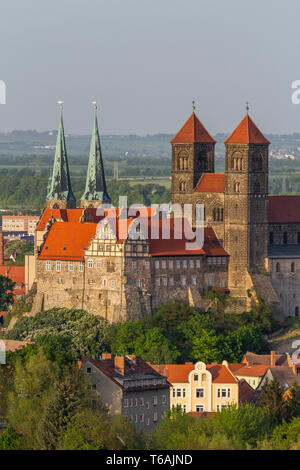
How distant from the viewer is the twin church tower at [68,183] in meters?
113

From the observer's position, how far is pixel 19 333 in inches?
3688

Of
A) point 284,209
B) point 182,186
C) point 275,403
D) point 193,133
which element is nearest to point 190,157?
point 193,133

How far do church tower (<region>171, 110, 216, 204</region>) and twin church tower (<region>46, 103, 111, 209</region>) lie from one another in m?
13.2

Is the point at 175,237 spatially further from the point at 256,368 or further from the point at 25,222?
the point at 25,222

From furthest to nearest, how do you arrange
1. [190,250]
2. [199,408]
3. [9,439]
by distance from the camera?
[190,250], [199,408], [9,439]

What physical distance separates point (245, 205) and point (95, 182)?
2043 cm

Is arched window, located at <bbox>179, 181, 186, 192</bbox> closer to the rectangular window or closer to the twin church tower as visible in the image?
the twin church tower

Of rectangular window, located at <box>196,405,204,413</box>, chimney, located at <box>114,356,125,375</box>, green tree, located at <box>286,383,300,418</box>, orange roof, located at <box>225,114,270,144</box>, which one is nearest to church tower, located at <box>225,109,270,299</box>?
orange roof, located at <box>225,114,270,144</box>

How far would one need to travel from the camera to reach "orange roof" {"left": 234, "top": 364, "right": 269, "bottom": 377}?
85.7 metres

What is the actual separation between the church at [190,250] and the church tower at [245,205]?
0.05 m

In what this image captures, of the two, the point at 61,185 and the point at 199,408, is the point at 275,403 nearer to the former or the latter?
the point at 199,408

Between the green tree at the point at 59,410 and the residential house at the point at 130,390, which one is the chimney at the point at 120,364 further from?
the green tree at the point at 59,410

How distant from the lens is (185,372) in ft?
271
